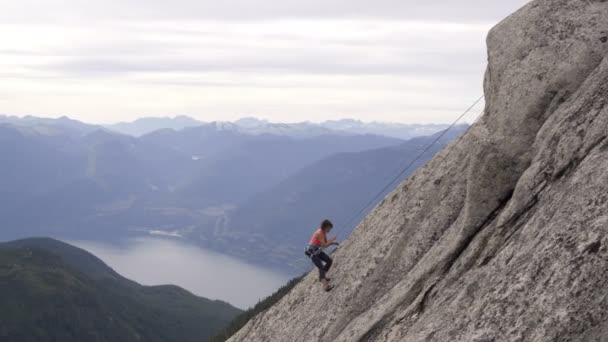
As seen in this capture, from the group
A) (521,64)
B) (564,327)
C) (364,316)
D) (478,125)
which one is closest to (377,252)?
(364,316)

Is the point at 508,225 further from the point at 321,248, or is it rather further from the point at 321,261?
the point at 321,261

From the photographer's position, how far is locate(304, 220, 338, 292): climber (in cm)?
2298

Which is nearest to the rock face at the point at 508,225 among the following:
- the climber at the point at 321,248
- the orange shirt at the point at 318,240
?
the climber at the point at 321,248

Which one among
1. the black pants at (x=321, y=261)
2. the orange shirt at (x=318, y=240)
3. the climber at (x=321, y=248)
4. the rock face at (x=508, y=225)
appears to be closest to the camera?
the rock face at (x=508, y=225)

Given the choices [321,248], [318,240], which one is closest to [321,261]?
[321,248]

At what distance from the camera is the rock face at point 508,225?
39.5 ft

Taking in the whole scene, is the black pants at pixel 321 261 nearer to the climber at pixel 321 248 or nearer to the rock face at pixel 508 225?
the climber at pixel 321 248

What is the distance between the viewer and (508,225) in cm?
1555

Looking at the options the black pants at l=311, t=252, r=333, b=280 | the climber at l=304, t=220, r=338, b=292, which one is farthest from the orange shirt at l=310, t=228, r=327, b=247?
the black pants at l=311, t=252, r=333, b=280

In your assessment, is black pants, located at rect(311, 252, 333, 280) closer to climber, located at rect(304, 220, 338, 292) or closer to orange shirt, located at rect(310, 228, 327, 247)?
climber, located at rect(304, 220, 338, 292)

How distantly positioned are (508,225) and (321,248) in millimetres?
9773

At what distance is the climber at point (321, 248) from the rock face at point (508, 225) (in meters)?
0.68

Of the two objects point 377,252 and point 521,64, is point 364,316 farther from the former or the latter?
point 521,64

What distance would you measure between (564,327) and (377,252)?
1266cm
